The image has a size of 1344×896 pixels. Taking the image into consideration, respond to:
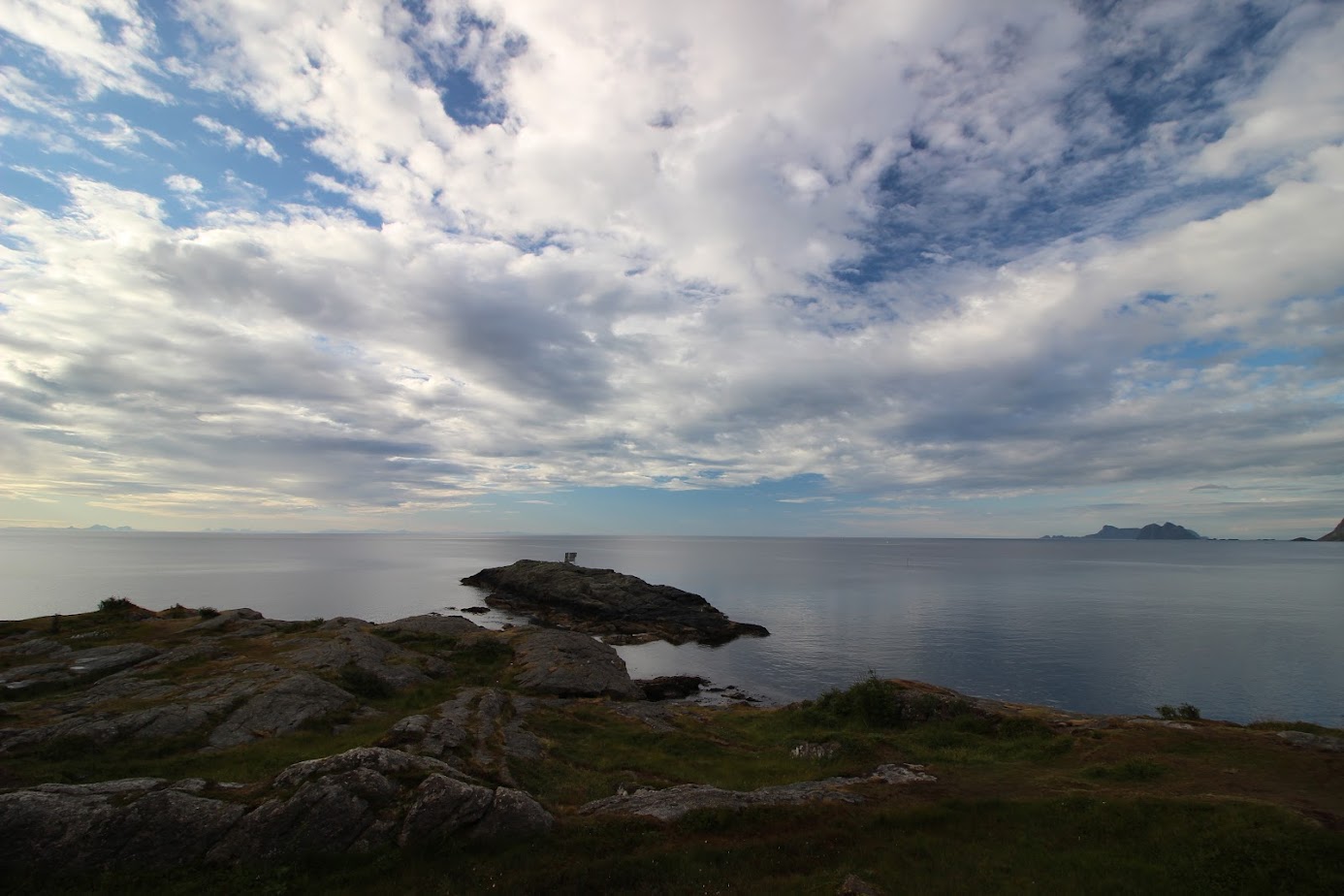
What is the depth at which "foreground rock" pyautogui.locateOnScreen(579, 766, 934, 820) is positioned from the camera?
1953 centimetres

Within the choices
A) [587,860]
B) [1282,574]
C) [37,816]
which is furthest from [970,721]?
[1282,574]

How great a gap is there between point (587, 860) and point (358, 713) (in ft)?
67.7

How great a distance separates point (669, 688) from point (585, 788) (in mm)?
33893

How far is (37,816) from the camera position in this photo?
15117 millimetres

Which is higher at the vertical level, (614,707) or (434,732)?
(434,732)

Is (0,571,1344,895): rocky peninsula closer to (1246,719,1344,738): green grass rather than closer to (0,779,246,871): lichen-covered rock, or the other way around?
(0,779,246,871): lichen-covered rock

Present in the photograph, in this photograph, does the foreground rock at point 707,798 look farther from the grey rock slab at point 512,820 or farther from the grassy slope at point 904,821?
the grey rock slab at point 512,820

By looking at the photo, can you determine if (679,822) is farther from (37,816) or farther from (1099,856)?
(37,816)

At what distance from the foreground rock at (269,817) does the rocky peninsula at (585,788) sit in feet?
0.19

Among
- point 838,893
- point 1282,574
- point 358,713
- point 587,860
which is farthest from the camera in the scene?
point 1282,574

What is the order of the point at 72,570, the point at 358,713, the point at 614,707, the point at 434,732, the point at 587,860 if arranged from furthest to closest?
the point at 72,570 < the point at 614,707 < the point at 358,713 < the point at 434,732 < the point at 587,860

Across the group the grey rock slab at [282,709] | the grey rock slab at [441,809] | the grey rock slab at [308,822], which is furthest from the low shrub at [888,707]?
the grey rock slab at [282,709]

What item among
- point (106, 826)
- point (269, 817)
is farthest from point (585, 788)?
point (106, 826)

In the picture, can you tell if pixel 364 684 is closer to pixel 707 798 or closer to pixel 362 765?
pixel 362 765
